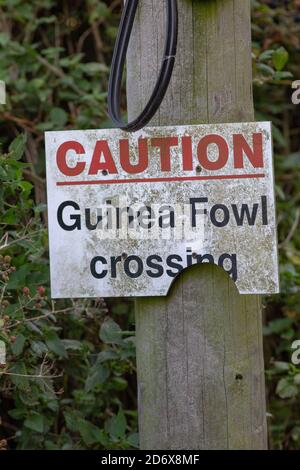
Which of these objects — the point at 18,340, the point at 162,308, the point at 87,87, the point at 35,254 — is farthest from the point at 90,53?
the point at 162,308

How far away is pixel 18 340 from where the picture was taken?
2.85 m

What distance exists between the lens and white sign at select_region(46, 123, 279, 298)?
2336 mm

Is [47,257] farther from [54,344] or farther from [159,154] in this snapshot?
[159,154]

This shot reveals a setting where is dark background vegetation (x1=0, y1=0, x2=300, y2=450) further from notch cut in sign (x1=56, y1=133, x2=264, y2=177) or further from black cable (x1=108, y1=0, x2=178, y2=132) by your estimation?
black cable (x1=108, y1=0, x2=178, y2=132)

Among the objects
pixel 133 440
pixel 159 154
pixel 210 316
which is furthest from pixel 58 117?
pixel 210 316

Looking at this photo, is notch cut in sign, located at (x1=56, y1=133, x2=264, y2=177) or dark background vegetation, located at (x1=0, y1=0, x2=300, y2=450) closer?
notch cut in sign, located at (x1=56, y1=133, x2=264, y2=177)

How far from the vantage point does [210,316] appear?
239 cm

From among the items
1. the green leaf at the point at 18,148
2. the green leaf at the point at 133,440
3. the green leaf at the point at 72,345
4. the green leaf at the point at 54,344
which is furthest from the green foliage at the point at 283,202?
the green leaf at the point at 18,148

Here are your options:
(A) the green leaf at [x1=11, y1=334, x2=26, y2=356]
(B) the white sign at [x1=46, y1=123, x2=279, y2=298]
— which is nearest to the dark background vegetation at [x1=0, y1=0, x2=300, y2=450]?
(A) the green leaf at [x1=11, y1=334, x2=26, y2=356]

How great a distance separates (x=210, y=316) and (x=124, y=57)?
0.81 meters

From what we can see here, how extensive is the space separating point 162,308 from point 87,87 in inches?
92.3

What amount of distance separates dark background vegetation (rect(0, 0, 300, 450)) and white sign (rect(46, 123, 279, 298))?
40cm

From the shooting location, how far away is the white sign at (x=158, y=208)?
2.34 m
